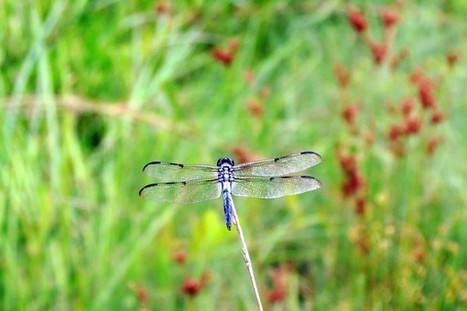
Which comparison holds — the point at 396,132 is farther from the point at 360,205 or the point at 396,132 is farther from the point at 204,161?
the point at 204,161

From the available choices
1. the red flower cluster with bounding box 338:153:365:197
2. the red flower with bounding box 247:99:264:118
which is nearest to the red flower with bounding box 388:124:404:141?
the red flower cluster with bounding box 338:153:365:197

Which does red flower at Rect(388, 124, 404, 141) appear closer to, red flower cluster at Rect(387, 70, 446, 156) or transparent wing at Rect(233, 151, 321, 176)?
red flower cluster at Rect(387, 70, 446, 156)

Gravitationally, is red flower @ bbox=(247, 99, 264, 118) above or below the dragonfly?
above

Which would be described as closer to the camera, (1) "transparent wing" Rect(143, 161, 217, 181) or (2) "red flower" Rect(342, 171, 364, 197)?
(1) "transparent wing" Rect(143, 161, 217, 181)

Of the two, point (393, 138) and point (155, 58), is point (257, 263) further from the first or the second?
point (155, 58)

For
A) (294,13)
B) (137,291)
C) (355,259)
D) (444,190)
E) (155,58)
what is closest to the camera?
(137,291)

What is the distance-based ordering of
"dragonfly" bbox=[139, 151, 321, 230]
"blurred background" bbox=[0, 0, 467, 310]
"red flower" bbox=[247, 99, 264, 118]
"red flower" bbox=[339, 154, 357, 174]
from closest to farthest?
"dragonfly" bbox=[139, 151, 321, 230], "red flower" bbox=[339, 154, 357, 174], "blurred background" bbox=[0, 0, 467, 310], "red flower" bbox=[247, 99, 264, 118]

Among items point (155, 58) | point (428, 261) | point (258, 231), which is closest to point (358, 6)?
point (155, 58)

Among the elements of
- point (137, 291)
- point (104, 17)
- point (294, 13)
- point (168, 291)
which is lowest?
point (137, 291)
